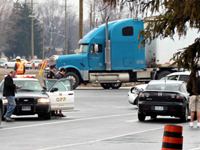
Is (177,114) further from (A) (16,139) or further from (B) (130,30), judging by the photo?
(B) (130,30)

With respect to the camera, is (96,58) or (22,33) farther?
(22,33)

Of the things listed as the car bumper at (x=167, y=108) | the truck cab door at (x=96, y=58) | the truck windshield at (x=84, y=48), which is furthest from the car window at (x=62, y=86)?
A: the truck windshield at (x=84, y=48)

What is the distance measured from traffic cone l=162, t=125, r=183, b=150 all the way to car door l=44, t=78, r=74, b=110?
10198mm

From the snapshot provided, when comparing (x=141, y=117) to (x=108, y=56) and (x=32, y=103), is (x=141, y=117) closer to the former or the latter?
(x=32, y=103)

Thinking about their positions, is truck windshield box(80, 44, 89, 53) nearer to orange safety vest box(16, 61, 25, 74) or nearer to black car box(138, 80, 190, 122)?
orange safety vest box(16, 61, 25, 74)

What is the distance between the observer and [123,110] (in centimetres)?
2186

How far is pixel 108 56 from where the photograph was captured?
33.3 m

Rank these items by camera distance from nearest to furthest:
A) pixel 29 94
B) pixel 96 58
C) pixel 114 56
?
pixel 29 94 → pixel 96 58 → pixel 114 56

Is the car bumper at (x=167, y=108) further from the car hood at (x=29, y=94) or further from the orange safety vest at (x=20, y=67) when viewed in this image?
the orange safety vest at (x=20, y=67)

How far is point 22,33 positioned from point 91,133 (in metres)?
92.2

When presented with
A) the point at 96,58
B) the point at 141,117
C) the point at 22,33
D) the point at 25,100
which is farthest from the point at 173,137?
the point at 22,33

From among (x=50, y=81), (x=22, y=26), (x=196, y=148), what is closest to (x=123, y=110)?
(x=50, y=81)

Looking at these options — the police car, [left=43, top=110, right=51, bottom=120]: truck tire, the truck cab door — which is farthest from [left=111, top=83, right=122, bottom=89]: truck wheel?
[left=43, top=110, right=51, bottom=120]: truck tire

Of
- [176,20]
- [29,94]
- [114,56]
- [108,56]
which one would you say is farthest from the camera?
[114,56]
